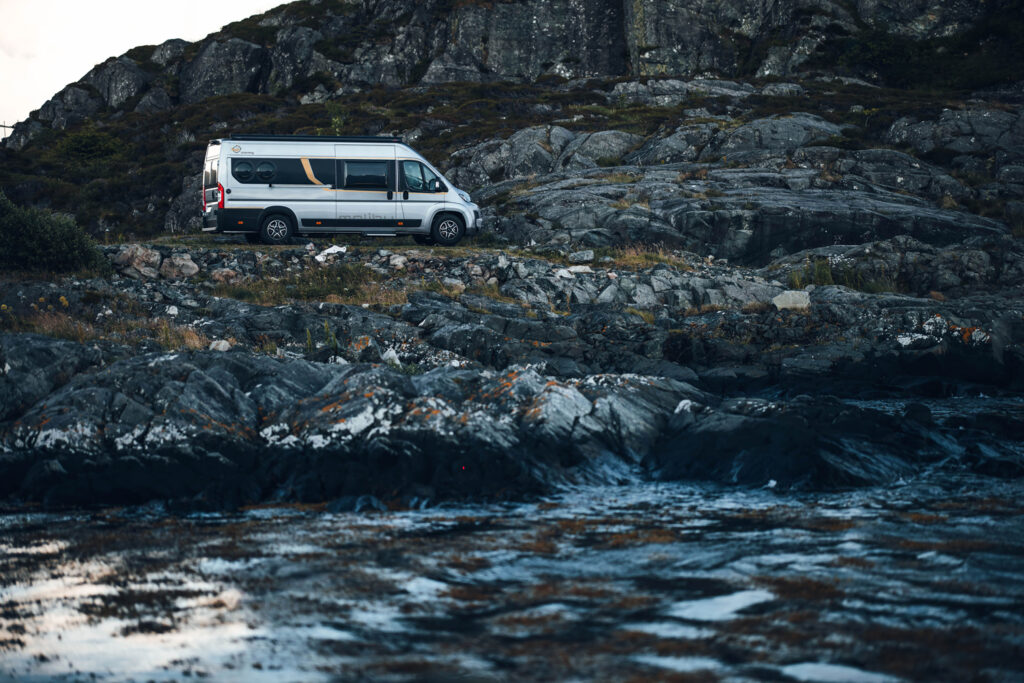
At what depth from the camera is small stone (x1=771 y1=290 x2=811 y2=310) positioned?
642 inches

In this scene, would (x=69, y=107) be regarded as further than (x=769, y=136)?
Yes

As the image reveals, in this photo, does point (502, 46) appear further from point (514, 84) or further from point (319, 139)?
point (319, 139)

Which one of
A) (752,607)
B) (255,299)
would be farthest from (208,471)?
(255,299)

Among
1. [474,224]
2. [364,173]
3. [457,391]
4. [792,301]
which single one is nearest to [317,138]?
[364,173]

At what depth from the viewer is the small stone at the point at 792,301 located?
16297 mm

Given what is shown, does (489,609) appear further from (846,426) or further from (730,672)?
(846,426)

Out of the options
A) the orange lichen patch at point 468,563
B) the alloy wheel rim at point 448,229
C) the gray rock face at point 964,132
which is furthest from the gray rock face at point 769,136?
the orange lichen patch at point 468,563

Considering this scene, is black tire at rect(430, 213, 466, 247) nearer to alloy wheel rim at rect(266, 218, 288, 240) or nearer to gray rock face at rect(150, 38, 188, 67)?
alloy wheel rim at rect(266, 218, 288, 240)

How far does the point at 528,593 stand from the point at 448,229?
52.2 ft

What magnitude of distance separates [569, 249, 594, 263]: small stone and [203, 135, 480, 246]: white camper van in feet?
12.4

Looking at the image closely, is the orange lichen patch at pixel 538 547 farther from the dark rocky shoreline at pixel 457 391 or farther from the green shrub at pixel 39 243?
the green shrub at pixel 39 243

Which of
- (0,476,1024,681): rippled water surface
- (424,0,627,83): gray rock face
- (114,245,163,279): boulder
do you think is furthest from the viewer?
(424,0,627,83): gray rock face

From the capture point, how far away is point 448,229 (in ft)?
65.2

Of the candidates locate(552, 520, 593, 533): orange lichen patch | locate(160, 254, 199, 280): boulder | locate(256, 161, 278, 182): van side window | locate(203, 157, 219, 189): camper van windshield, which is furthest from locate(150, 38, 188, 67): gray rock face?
locate(552, 520, 593, 533): orange lichen patch
